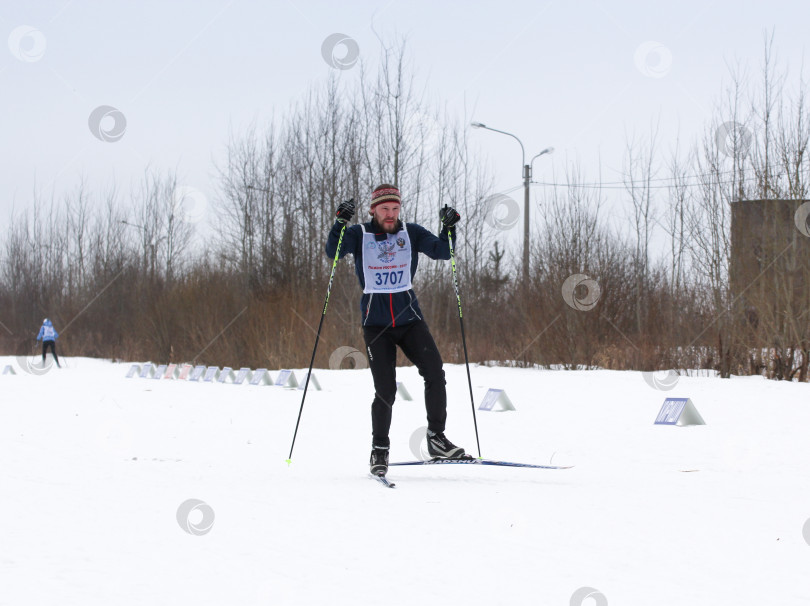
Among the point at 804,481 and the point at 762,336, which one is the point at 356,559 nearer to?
the point at 804,481

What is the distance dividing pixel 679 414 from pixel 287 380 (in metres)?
9.24

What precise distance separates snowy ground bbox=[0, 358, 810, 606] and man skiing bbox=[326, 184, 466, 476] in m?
0.51

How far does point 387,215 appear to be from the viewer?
5.94m

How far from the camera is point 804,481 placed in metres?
5.74

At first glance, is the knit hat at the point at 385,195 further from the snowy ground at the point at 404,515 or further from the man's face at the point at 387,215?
the snowy ground at the point at 404,515

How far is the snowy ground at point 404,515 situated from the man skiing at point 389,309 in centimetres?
51

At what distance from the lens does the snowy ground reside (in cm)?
314

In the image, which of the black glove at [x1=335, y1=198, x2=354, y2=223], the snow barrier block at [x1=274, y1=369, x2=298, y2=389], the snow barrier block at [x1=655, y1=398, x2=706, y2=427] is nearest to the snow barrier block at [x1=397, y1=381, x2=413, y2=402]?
the snow barrier block at [x1=274, y1=369, x2=298, y2=389]

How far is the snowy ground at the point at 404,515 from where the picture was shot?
10.3 feet

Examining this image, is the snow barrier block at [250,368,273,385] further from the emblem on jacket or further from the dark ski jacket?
the emblem on jacket

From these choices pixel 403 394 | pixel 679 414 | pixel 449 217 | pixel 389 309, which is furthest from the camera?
pixel 403 394

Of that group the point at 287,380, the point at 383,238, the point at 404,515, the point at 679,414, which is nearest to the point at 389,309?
the point at 383,238

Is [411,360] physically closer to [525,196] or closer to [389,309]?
[389,309]

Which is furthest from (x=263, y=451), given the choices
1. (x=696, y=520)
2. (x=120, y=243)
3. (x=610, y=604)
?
(x=120, y=243)
